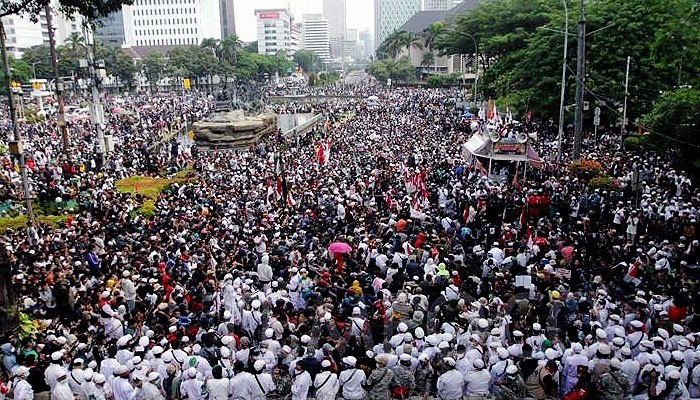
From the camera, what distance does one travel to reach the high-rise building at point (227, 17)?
15571cm

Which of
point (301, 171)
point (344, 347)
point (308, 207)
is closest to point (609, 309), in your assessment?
point (344, 347)

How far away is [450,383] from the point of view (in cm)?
728

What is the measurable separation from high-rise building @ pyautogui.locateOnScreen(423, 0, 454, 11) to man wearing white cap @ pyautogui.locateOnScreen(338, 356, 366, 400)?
184216 mm

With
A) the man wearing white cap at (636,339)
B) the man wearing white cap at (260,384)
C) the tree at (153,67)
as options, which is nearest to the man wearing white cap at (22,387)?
the man wearing white cap at (260,384)

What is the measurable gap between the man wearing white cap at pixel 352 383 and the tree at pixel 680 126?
33.1 feet

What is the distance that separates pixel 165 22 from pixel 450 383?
140 meters

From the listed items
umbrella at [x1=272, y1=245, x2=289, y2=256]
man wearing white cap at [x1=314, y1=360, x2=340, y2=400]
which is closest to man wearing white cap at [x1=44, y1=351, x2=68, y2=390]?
man wearing white cap at [x1=314, y1=360, x2=340, y2=400]

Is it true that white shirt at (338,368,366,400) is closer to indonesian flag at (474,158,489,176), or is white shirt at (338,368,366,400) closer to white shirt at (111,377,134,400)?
white shirt at (111,377,134,400)

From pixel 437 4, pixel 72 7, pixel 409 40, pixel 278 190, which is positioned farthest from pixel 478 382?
pixel 437 4

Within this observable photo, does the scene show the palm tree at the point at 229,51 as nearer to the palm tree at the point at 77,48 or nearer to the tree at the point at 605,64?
the palm tree at the point at 77,48

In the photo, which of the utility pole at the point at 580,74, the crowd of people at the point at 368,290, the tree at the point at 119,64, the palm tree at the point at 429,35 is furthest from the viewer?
the palm tree at the point at 429,35

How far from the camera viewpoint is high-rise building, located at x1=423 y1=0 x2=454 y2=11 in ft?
598

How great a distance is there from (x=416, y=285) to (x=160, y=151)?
2476 centimetres

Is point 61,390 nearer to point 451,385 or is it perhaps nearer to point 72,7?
point 451,385
